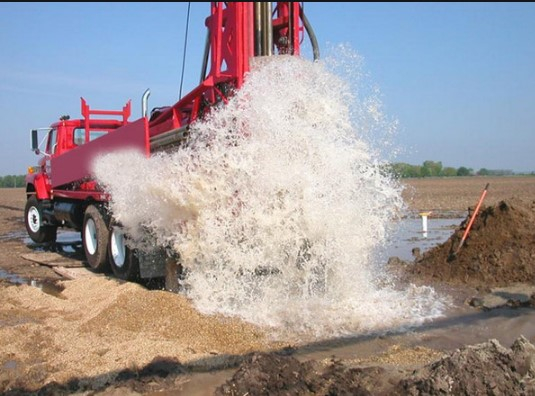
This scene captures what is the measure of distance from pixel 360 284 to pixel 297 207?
1.52m

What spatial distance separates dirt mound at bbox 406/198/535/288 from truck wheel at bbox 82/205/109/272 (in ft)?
16.0

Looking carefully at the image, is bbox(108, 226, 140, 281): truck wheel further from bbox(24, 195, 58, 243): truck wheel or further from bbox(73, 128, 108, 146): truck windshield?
bbox(24, 195, 58, 243): truck wheel

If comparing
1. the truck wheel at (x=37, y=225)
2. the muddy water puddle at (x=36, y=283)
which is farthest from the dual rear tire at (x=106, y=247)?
the truck wheel at (x=37, y=225)

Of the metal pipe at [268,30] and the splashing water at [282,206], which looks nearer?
the splashing water at [282,206]

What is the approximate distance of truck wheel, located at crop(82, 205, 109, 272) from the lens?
9266 millimetres

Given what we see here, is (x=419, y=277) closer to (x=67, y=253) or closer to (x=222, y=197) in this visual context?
(x=222, y=197)

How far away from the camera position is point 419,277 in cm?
850

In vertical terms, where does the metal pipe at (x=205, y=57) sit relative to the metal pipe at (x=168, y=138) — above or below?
above

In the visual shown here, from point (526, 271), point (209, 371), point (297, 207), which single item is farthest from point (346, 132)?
point (526, 271)

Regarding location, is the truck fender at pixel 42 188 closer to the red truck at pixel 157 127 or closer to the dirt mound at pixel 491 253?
the red truck at pixel 157 127

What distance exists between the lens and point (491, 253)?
27.3 ft

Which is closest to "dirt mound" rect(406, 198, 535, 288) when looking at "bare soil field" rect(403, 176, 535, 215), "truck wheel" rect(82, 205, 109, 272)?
"bare soil field" rect(403, 176, 535, 215)

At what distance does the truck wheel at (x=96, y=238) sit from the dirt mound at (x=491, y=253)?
4884mm

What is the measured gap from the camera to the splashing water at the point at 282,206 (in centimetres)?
607
